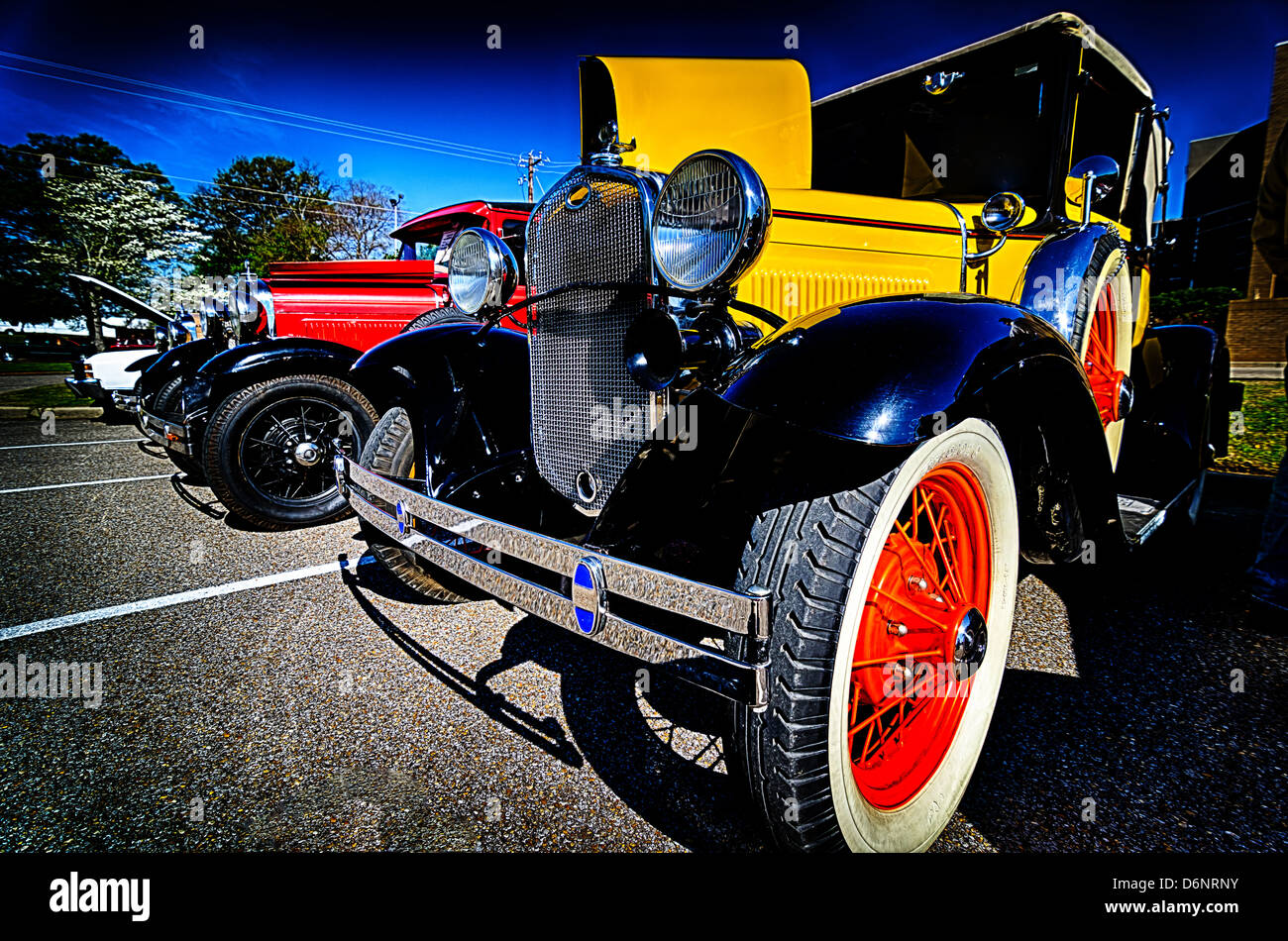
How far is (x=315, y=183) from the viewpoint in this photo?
115ft

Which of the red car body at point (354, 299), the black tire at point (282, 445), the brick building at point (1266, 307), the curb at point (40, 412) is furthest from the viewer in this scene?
the brick building at point (1266, 307)

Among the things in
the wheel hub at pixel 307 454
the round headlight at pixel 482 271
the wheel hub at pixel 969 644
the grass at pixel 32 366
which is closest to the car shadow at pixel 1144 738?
the wheel hub at pixel 969 644

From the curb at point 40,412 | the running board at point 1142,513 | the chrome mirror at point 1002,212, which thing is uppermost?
the chrome mirror at point 1002,212

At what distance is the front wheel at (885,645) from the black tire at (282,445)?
310 cm

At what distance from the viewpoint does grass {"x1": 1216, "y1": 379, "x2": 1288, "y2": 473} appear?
457 centimetres

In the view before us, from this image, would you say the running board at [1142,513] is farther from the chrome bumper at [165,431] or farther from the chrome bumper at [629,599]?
the chrome bumper at [165,431]

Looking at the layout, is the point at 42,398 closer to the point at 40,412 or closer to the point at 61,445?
the point at 40,412

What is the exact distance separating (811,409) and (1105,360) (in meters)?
2.22

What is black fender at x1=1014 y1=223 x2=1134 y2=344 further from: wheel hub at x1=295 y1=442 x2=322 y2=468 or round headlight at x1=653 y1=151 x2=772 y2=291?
wheel hub at x1=295 y1=442 x2=322 y2=468

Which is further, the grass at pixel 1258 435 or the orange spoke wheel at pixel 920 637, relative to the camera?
the grass at pixel 1258 435

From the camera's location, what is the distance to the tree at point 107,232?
2594 cm

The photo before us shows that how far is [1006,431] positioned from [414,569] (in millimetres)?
1922
